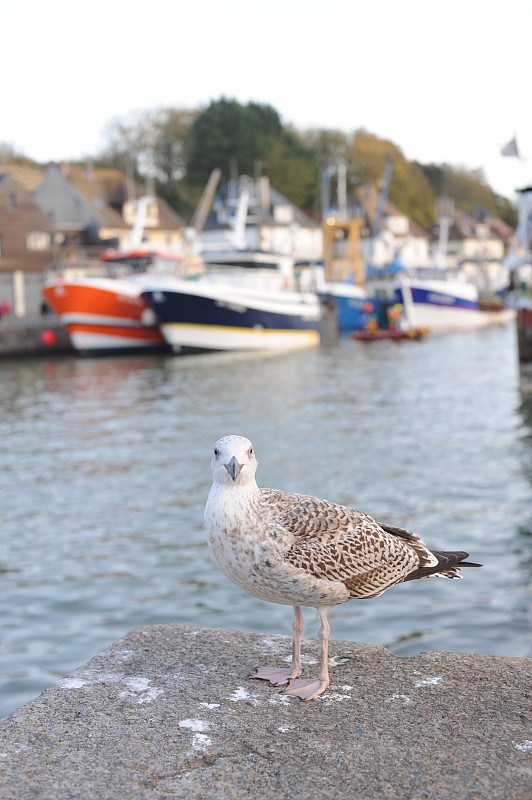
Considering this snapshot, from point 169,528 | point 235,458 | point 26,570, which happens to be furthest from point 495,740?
point 169,528

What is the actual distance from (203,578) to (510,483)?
20.3 ft

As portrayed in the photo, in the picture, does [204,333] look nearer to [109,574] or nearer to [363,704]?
[109,574]

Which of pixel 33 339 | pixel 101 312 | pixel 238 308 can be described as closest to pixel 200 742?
pixel 238 308

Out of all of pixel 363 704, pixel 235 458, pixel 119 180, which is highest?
pixel 119 180

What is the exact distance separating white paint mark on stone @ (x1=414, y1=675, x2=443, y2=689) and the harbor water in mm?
830

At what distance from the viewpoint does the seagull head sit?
4.30 meters

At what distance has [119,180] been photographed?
83562mm

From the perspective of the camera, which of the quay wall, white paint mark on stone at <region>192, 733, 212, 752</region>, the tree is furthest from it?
the tree

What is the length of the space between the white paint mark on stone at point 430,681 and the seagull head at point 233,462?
1.17 metres

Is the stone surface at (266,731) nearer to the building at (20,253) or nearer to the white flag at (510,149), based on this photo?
the white flag at (510,149)

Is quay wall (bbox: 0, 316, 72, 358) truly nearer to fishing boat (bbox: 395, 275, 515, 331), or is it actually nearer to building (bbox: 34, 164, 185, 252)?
fishing boat (bbox: 395, 275, 515, 331)

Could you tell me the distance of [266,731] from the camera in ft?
13.5

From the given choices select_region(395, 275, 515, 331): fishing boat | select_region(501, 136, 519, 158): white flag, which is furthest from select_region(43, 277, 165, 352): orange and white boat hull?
select_region(501, 136, 519, 158): white flag

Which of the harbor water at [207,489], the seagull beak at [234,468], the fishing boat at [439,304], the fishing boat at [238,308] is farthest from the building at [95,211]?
the seagull beak at [234,468]
